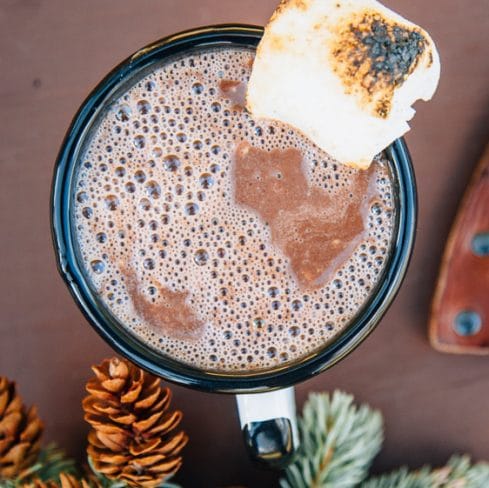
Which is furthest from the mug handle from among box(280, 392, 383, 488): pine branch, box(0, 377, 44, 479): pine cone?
box(0, 377, 44, 479): pine cone

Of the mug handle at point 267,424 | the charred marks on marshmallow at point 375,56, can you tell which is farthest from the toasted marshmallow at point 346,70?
the mug handle at point 267,424

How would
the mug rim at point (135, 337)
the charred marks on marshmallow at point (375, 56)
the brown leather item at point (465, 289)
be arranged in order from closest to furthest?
the charred marks on marshmallow at point (375, 56) → the mug rim at point (135, 337) → the brown leather item at point (465, 289)

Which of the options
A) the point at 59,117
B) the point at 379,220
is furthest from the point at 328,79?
the point at 59,117

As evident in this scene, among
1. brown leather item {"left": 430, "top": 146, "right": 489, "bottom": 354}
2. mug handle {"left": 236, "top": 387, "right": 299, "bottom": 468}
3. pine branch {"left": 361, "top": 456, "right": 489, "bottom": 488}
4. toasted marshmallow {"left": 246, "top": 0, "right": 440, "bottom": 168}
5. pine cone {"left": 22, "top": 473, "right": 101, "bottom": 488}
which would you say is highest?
toasted marshmallow {"left": 246, "top": 0, "right": 440, "bottom": 168}

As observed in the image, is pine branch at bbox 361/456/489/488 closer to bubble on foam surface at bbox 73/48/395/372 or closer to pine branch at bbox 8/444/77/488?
bubble on foam surface at bbox 73/48/395/372

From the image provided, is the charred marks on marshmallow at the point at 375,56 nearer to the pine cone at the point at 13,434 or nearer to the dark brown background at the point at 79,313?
the dark brown background at the point at 79,313

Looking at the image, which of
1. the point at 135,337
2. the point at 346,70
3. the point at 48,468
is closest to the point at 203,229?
the point at 135,337

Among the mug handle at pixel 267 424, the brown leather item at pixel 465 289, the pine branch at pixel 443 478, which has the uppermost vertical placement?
the brown leather item at pixel 465 289
